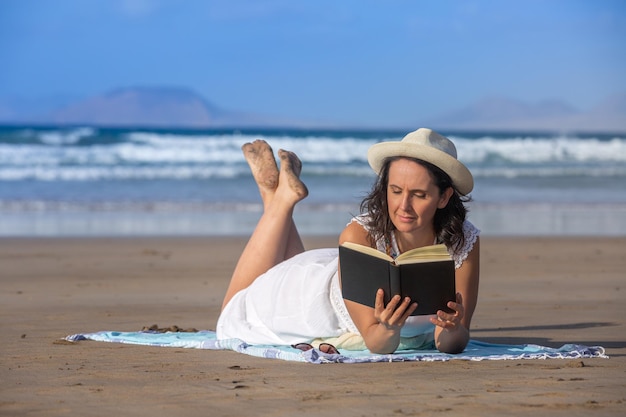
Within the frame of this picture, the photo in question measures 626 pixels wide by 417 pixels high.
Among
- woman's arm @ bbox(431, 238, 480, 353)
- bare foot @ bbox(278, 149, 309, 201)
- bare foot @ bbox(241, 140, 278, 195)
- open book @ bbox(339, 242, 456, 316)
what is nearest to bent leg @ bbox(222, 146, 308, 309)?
bare foot @ bbox(278, 149, 309, 201)

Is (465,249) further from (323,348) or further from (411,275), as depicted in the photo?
(323,348)

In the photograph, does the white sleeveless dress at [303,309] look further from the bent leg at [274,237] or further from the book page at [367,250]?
the book page at [367,250]

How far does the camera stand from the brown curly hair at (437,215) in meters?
4.62

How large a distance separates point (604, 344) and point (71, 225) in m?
9.42

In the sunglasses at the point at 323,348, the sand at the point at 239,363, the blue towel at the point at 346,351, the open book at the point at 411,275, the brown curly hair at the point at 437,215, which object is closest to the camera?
the sand at the point at 239,363

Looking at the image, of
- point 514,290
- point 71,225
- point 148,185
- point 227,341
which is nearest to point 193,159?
point 148,185

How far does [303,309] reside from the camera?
5008mm

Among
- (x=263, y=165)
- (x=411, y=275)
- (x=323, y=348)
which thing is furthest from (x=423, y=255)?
(x=263, y=165)

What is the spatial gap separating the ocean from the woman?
285 inches

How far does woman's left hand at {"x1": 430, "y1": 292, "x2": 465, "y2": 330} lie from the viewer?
4.30m

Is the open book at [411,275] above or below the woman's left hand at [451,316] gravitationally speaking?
above

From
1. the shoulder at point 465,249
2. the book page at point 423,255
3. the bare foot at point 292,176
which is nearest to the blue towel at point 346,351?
the shoulder at point 465,249

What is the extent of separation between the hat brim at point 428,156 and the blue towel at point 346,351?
0.83 meters

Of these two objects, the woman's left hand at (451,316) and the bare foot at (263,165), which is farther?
the bare foot at (263,165)
